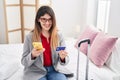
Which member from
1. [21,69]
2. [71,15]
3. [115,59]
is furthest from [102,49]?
[71,15]

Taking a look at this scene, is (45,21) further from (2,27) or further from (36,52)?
(2,27)

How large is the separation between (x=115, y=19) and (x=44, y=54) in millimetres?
933

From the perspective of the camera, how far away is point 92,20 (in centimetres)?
308

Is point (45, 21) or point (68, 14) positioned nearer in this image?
point (45, 21)

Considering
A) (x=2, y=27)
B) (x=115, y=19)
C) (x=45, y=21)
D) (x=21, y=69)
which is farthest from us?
(x=2, y=27)

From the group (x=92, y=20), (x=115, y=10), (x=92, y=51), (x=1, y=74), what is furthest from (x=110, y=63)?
(x=92, y=20)

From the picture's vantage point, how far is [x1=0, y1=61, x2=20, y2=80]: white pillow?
1.53 m

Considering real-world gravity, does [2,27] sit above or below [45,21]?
below

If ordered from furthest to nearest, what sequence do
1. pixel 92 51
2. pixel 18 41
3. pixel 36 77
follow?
pixel 18 41
pixel 92 51
pixel 36 77

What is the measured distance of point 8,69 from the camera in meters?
1.60

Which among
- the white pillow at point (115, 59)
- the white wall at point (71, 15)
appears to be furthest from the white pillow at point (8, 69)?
the white wall at point (71, 15)

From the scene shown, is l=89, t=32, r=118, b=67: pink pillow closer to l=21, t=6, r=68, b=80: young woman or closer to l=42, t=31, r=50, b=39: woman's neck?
l=21, t=6, r=68, b=80: young woman

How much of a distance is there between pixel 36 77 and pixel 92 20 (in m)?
1.92

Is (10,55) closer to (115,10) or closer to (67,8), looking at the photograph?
(115,10)
